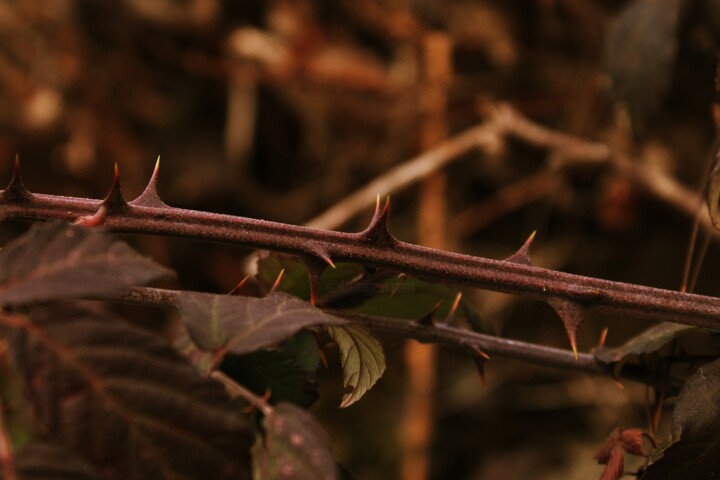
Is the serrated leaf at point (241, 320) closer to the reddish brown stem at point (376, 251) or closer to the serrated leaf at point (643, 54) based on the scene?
the reddish brown stem at point (376, 251)

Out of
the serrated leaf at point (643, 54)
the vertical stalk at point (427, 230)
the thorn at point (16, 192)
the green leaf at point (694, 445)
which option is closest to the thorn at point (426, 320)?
the green leaf at point (694, 445)

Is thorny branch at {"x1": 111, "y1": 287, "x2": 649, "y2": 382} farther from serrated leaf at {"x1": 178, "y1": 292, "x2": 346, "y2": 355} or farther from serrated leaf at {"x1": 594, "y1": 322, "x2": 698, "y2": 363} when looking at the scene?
serrated leaf at {"x1": 178, "y1": 292, "x2": 346, "y2": 355}

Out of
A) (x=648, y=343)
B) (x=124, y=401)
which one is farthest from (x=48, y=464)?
(x=648, y=343)

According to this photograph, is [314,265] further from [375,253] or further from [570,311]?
[570,311]

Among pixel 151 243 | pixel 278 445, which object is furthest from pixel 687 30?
pixel 151 243

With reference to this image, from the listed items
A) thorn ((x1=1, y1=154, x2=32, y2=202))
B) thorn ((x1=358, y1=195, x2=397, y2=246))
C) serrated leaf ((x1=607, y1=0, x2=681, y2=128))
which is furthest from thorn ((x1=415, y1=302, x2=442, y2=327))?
serrated leaf ((x1=607, y1=0, x2=681, y2=128))

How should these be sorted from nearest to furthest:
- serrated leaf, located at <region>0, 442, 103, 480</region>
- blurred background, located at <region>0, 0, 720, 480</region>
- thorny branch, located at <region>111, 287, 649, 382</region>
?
serrated leaf, located at <region>0, 442, 103, 480</region>, thorny branch, located at <region>111, 287, 649, 382</region>, blurred background, located at <region>0, 0, 720, 480</region>
